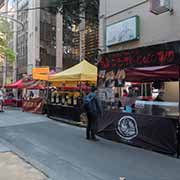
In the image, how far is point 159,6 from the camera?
12.8m

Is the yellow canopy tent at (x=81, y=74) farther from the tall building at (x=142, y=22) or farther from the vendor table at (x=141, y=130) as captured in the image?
the vendor table at (x=141, y=130)

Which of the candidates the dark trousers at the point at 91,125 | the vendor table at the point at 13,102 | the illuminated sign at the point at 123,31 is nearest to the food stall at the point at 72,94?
the illuminated sign at the point at 123,31

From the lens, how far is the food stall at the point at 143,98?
9.10 meters

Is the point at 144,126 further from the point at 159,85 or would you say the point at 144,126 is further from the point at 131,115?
the point at 159,85

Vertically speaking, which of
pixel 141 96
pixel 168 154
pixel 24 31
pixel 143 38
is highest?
pixel 24 31

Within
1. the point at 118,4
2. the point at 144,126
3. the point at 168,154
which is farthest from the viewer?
the point at 118,4

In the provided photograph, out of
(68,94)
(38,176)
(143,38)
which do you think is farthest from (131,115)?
(68,94)

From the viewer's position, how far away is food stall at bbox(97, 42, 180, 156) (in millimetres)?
9102

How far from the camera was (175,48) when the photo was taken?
980cm

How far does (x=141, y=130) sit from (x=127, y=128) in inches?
25.1

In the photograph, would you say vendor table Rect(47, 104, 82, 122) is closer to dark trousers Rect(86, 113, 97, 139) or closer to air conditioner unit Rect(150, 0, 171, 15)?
dark trousers Rect(86, 113, 97, 139)

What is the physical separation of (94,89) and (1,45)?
12644mm

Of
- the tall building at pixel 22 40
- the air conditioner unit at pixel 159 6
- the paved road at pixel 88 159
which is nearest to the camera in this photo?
the paved road at pixel 88 159

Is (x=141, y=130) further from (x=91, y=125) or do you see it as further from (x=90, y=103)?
(x=90, y=103)
